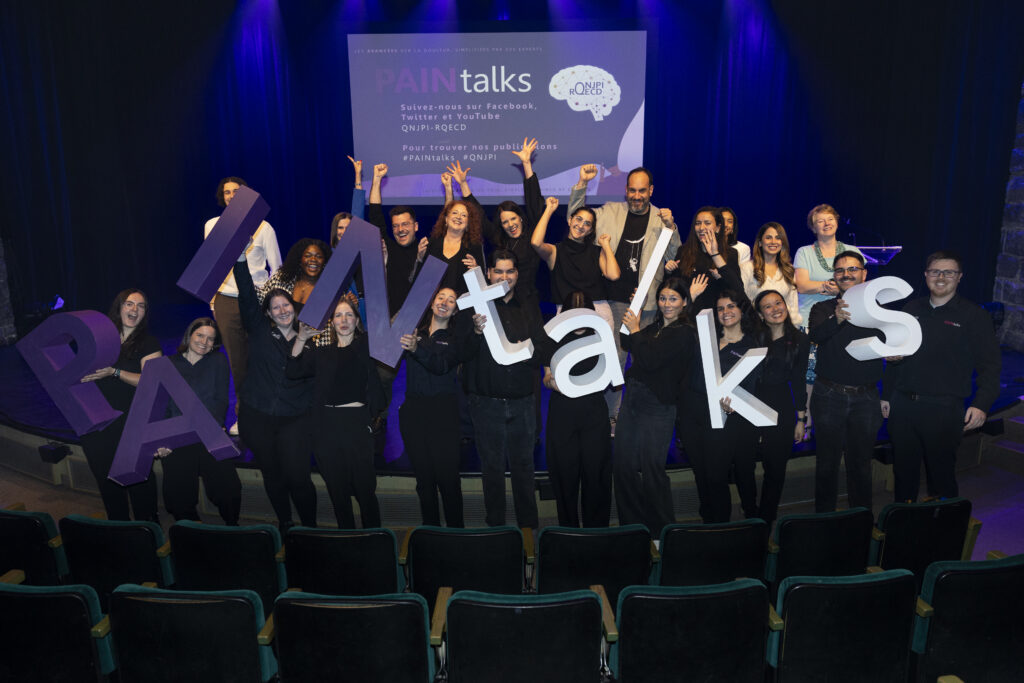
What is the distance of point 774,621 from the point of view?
2.20 meters

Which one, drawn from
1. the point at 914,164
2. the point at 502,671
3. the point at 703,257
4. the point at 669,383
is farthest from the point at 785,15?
the point at 502,671

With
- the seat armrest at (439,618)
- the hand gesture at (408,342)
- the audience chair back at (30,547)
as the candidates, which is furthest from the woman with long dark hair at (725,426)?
the audience chair back at (30,547)

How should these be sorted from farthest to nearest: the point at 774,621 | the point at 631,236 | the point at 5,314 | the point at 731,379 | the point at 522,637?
the point at 5,314 < the point at 631,236 < the point at 731,379 < the point at 774,621 < the point at 522,637

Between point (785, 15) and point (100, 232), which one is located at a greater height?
point (785, 15)

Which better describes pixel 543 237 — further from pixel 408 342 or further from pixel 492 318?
pixel 408 342

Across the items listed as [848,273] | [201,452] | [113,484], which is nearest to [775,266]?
[848,273]

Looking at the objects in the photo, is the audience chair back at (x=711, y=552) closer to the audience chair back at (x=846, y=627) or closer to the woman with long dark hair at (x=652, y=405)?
the audience chair back at (x=846, y=627)

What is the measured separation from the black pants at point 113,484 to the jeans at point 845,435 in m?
3.49

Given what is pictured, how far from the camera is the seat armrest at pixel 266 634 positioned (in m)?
2.15

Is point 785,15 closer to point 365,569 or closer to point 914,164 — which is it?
point 914,164

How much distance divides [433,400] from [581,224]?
4.41 feet

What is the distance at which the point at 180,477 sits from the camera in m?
3.41

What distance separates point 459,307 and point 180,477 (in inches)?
66.7

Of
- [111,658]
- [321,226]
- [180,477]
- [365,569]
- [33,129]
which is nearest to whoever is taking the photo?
[111,658]
